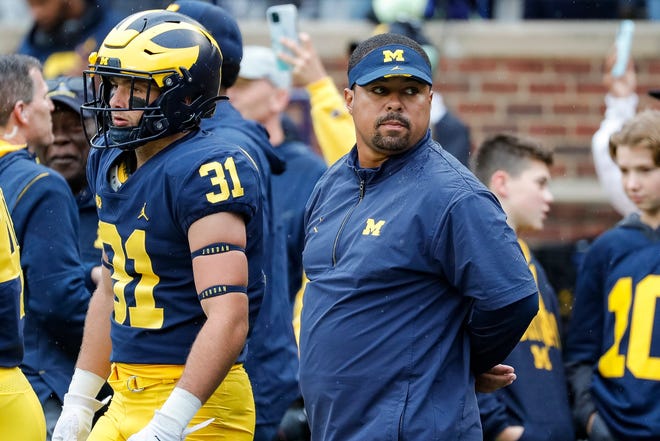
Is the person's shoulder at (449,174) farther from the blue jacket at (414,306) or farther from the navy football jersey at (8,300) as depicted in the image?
the navy football jersey at (8,300)

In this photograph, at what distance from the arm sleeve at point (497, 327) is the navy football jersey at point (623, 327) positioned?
1.61m

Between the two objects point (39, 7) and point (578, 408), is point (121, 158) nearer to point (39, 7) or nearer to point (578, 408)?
point (578, 408)

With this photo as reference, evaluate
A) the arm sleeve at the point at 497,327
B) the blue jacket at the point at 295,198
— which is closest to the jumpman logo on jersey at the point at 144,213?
the arm sleeve at the point at 497,327

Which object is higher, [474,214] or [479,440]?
[474,214]

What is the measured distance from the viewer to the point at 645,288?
578 centimetres

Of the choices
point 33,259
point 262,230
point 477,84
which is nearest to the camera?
point 262,230

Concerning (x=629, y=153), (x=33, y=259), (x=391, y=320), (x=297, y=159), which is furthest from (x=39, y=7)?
(x=391, y=320)

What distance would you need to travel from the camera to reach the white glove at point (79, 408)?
4656 mm

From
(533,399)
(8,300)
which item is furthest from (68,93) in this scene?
(533,399)

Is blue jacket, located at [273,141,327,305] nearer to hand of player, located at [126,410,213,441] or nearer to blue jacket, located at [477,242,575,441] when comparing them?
blue jacket, located at [477,242,575,441]

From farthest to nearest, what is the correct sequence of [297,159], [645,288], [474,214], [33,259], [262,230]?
[297,159]
[645,288]
[33,259]
[262,230]
[474,214]

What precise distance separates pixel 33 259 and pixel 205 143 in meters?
1.29

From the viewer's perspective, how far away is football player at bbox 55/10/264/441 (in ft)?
14.0

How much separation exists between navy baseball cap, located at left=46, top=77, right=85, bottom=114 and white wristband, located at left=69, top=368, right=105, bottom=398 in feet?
6.05
